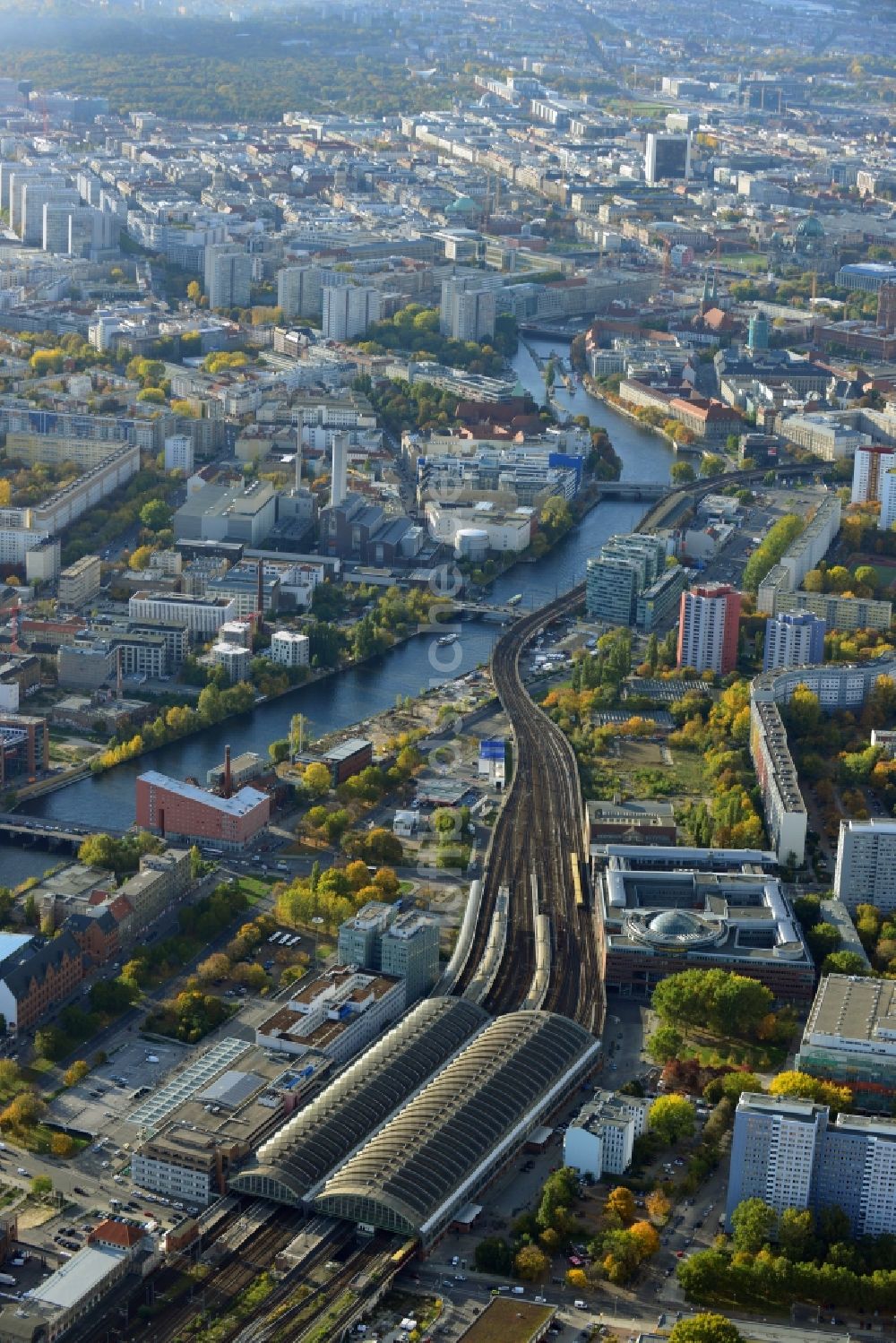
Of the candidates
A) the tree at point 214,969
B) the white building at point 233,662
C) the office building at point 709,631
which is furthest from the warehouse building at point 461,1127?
the office building at point 709,631

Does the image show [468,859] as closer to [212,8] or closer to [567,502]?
[567,502]

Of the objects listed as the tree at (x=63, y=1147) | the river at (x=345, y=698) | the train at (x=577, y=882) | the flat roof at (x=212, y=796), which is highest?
the flat roof at (x=212, y=796)

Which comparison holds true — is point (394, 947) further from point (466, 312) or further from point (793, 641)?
point (466, 312)

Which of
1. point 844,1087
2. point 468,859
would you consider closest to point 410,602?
point 468,859

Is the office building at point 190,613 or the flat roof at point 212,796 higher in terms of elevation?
the flat roof at point 212,796

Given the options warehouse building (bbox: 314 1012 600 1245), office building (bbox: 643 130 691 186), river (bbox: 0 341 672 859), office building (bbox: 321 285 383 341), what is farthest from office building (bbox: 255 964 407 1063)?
office building (bbox: 643 130 691 186)

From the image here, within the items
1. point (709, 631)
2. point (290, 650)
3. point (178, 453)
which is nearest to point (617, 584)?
point (709, 631)

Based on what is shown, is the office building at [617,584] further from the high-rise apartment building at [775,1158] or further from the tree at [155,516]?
the high-rise apartment building at [775,1158]
